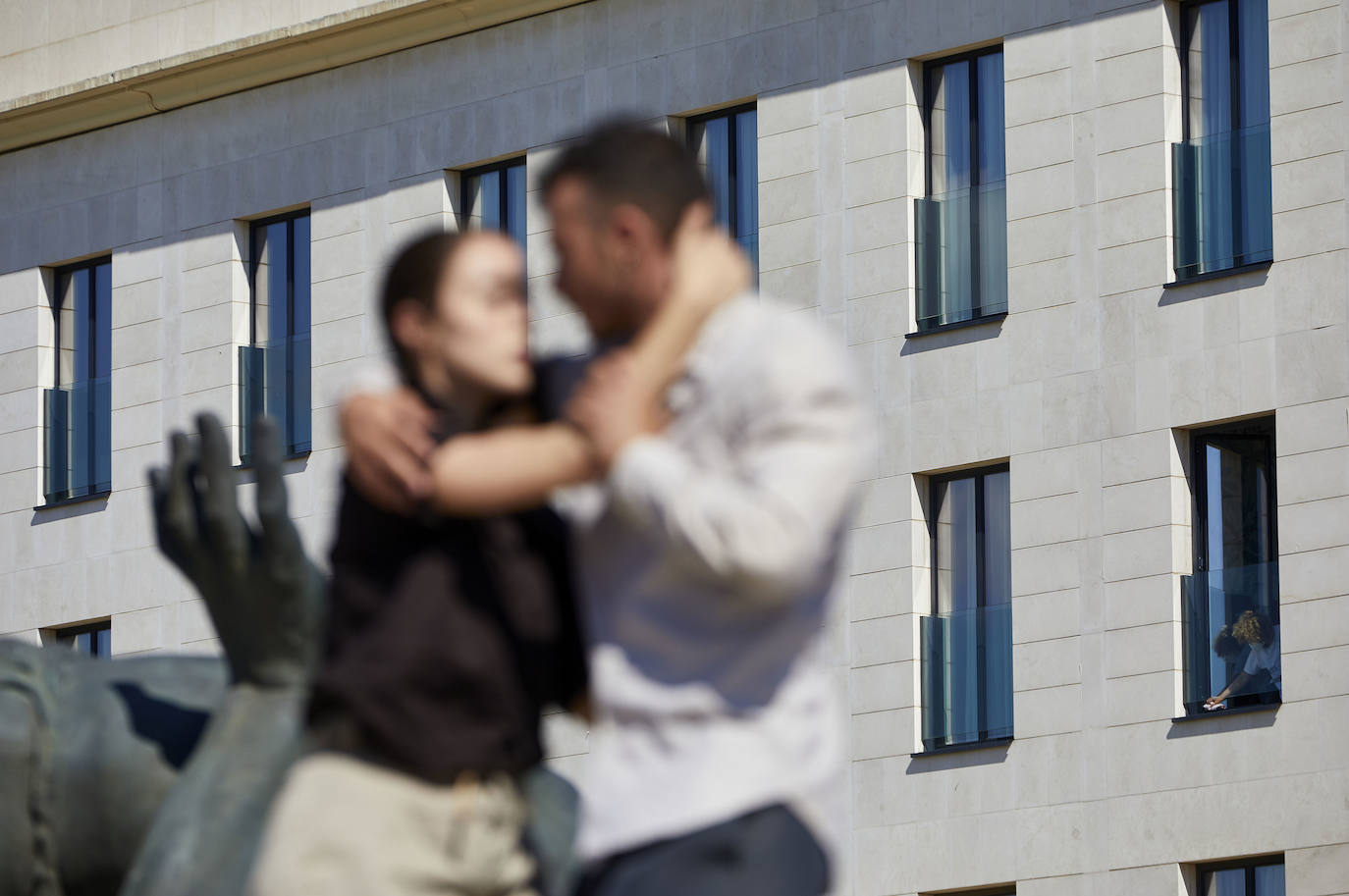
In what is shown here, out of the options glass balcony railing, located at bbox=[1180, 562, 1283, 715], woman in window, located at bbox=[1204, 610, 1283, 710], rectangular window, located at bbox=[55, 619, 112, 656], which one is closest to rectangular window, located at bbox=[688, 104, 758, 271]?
glass balcony railing, located at bbox=[1180, 562, 1283, 715]

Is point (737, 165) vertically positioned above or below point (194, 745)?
above

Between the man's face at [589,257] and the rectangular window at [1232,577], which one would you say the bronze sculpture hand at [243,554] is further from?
the rectangular window at [1232,577]

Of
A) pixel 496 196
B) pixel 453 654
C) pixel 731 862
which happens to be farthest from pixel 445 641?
pixel 496 196

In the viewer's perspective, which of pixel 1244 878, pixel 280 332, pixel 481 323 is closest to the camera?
pixel 481 323

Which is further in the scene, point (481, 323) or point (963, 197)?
point (963, 197)

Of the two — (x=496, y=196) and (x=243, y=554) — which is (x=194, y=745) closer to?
(x=243, y=554)

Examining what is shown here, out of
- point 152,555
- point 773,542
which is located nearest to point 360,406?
point 773,542

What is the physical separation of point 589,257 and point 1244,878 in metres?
22.6

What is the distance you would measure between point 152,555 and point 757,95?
326 inches

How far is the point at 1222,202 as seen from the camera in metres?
27.8

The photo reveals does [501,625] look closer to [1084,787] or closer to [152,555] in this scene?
[1084,787]

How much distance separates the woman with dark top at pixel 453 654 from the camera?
4.91 meters

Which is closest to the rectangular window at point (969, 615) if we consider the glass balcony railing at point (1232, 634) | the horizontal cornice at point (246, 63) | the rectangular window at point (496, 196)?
the glass balcony railing at point (1232, 634)

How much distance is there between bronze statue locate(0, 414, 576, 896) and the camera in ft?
22.6
